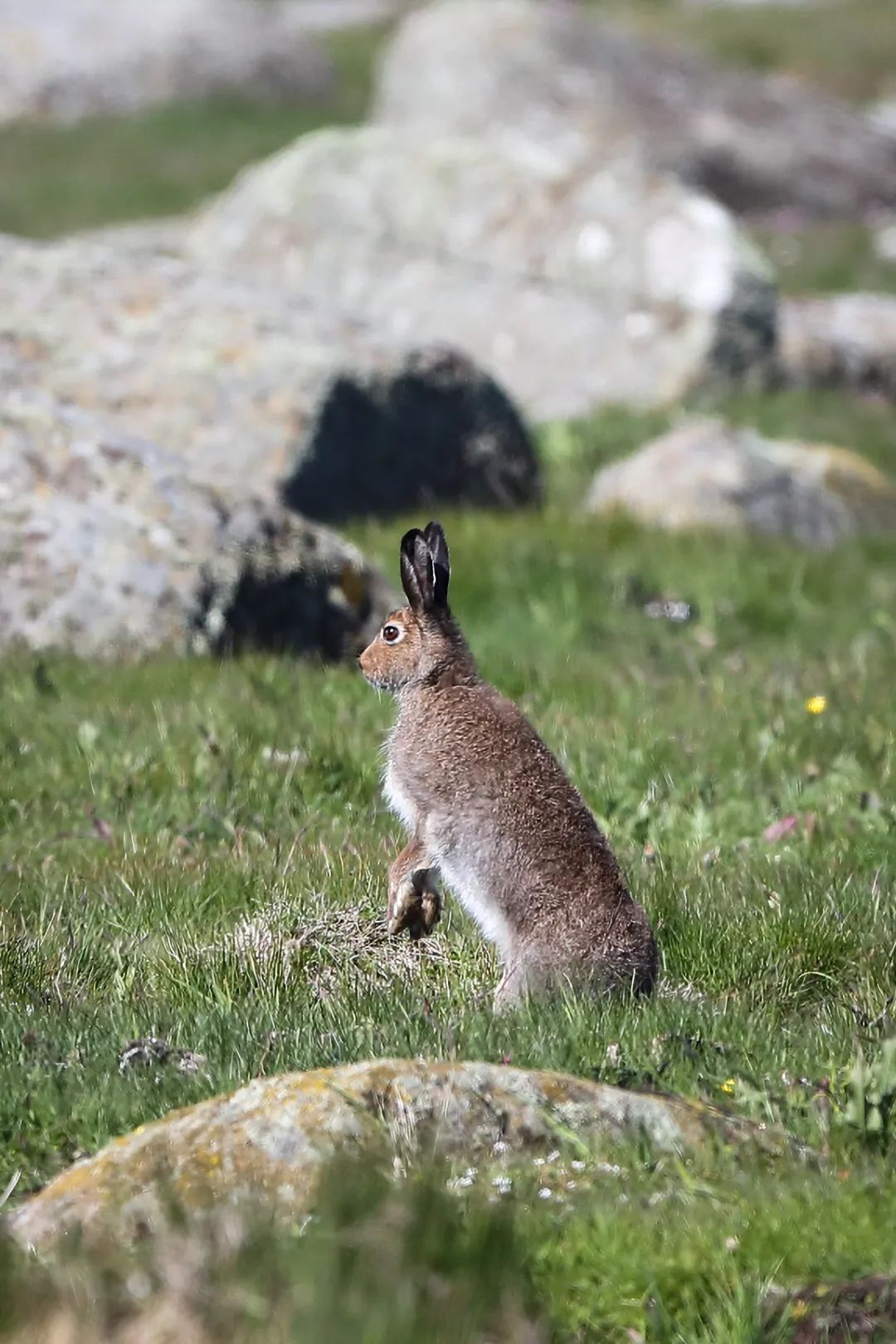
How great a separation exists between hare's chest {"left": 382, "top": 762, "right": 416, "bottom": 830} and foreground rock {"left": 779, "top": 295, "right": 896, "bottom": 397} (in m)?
14.3

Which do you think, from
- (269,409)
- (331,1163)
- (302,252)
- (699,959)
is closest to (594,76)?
(302,252)

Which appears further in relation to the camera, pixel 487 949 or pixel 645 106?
pixel 645 106

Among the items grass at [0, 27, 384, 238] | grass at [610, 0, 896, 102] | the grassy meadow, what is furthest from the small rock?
grass at [610, 0, 896, 102]

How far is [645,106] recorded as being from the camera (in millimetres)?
35688

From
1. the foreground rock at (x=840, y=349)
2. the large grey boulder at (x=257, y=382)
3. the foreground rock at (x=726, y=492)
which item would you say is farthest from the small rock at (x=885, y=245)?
the large grey boulder at (x=257, y=382)

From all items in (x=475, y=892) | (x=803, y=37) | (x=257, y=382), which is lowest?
(x=475, y=892)

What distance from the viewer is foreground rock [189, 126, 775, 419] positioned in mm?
19078

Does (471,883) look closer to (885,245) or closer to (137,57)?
(885,245)

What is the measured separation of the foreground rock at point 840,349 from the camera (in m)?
20.3

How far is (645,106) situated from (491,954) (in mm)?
31605

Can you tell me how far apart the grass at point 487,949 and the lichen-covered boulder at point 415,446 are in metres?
1.08

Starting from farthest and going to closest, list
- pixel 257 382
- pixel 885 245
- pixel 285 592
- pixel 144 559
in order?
pixel 885 245 < pixel 257 382 < pixel 285 592 < pixel 144 559

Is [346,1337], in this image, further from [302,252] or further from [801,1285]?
[302,252]

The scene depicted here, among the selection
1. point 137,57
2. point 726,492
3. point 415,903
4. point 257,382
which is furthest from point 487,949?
point 137,57
